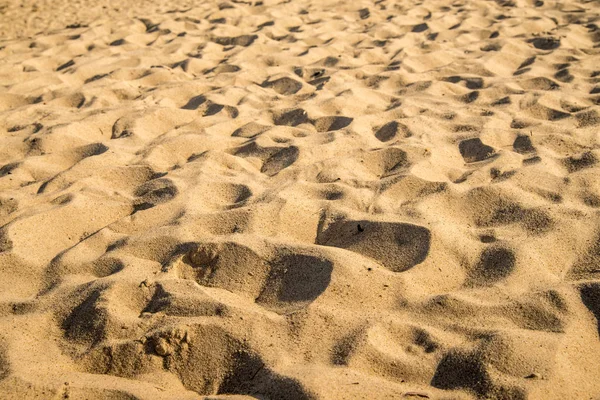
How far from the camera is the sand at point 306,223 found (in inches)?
64.4

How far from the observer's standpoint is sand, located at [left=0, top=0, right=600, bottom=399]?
5.37 feet

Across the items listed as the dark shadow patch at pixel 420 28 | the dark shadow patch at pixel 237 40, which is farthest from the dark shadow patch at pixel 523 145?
the dark shadow patch at pixel 237 40

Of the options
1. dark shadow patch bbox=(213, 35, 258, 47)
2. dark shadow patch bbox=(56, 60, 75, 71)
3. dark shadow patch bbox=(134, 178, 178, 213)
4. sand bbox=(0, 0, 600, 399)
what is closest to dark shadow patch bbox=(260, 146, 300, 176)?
sand bbox=(0, 0, 600, 399)

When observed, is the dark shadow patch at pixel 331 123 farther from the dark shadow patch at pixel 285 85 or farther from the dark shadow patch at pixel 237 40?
the dark shadow patch at pixel 237 40

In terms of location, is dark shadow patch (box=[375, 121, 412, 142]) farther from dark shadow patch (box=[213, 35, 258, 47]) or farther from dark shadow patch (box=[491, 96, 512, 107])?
Result: dark shadow patch (box=[213, 35, 258, 47])

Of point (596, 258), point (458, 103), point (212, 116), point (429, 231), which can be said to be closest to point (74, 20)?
point (212, 116)

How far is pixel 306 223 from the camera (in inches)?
89.6

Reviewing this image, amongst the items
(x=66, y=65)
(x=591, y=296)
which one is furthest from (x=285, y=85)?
(x=591, y=296)

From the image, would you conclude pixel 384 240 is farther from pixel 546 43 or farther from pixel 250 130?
pixel 546 43

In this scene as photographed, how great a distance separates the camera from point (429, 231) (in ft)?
6.96

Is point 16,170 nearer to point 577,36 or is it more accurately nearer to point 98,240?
point 98,240

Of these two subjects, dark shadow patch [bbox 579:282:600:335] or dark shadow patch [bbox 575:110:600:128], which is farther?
dark shadow patch [bbox 575:110:600:128]

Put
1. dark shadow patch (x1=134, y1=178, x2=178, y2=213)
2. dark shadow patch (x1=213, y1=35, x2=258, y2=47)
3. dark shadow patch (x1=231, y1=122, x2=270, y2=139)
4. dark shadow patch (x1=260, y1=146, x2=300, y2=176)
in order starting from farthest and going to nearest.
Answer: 1. dark shadow patch (x1=213, y1=35, x2=258, y2=47)
2. dark shadow patch (x1=231, y1=122, x2=270, y2=139)
3. dark shadow patch (x1=260, y1=146, x2=300, y2=176)
4. dark shadow patch (x1=134, y1=178, x2=178, y2=213)

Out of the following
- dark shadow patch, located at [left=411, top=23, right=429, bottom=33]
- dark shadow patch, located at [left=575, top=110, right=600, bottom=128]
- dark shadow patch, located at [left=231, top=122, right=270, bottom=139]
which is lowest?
dark shadow patch, located at [left=411, top=23, right=429, bottom=33]
